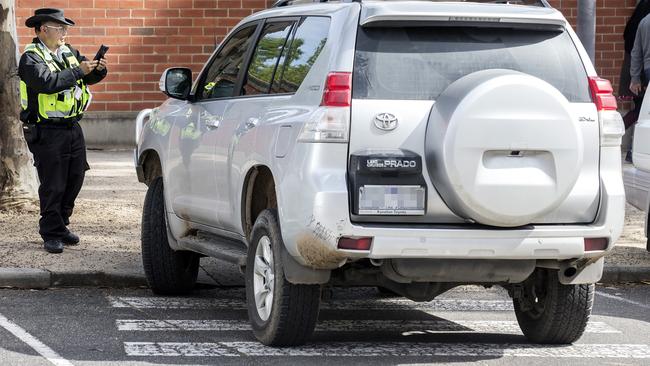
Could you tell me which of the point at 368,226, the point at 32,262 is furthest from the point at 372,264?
the point at 32,262

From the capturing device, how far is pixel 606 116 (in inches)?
291

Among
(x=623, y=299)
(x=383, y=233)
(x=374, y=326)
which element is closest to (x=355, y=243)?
(x=383, y=233)

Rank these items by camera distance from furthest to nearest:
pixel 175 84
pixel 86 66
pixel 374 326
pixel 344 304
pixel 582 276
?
pixel 86 66
pixel 344 304
pixel 175 84
pixel 374 326
pixel 582 276

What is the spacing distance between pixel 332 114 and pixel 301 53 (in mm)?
805

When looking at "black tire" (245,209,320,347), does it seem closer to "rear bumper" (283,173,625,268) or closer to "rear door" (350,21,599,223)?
"rear bumper" (283,173,625,268)

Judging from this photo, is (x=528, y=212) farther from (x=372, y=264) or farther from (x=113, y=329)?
(x=113, y=329)

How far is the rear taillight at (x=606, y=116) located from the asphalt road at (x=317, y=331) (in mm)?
1159

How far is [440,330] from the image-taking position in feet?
28.0

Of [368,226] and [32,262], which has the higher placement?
[368,226]

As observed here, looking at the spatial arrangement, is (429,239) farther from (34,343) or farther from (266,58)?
(34,343)

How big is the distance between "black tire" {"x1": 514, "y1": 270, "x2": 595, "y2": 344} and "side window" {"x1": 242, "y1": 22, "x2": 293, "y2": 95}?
1869 mm

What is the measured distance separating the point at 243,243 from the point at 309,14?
1473mm

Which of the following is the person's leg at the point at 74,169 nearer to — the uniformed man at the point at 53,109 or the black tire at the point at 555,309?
the uniformed man at the point at 53,109

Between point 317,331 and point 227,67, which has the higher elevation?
point 227,67
